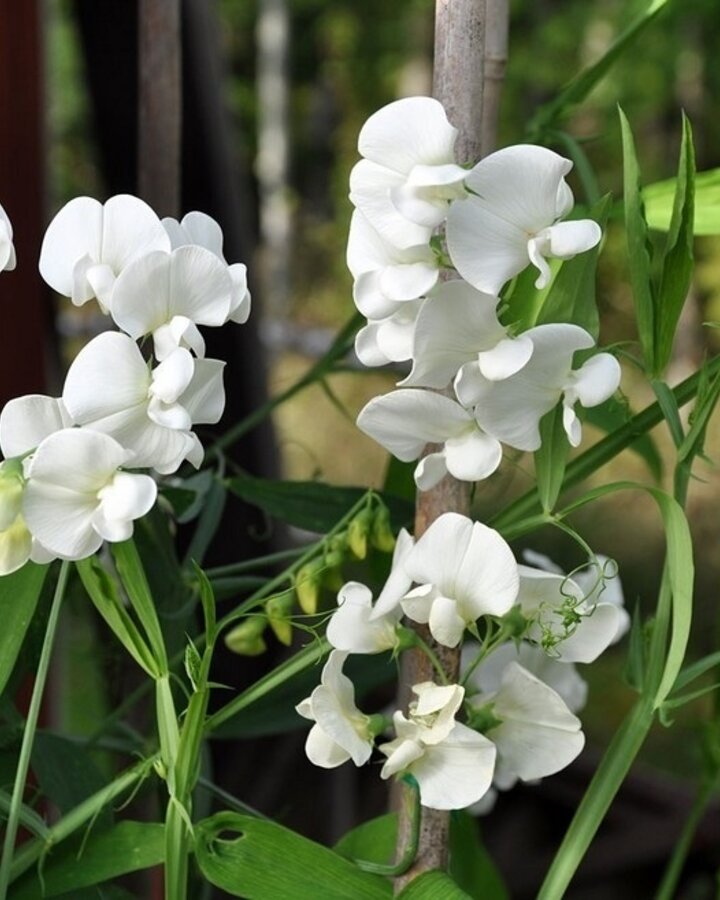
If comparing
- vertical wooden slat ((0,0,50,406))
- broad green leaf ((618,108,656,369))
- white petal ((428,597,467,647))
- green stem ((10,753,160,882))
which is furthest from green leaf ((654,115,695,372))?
vertical wooden slat ((0,0,50,406))

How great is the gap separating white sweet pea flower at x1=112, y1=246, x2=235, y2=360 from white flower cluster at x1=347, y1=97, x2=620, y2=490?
4 cm

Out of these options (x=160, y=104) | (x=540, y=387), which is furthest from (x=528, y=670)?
(x=160, y=104)

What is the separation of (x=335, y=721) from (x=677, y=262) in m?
0.18

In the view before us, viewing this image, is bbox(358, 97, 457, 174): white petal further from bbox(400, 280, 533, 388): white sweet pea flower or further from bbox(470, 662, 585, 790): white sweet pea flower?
bbox(470, 662, 585, 790): white sweet pea flower

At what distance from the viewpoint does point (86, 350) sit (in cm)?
38

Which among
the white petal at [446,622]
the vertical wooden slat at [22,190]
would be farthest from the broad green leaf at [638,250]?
the vertical wooden slat at [22,190]

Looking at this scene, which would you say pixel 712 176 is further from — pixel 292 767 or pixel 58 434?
pixel 292 767

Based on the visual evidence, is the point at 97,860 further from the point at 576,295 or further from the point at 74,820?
the point at 576,295

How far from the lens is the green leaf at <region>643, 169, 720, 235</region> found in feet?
1.79

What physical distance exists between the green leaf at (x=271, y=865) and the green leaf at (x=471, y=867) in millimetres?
204

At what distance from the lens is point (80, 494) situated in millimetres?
378

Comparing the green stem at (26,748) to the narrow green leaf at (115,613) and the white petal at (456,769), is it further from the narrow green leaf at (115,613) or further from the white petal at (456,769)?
the white petal at (456,769)

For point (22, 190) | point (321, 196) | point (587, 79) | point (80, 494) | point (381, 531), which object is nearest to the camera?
point (80, 494)

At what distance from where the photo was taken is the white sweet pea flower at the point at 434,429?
15.8 inches
